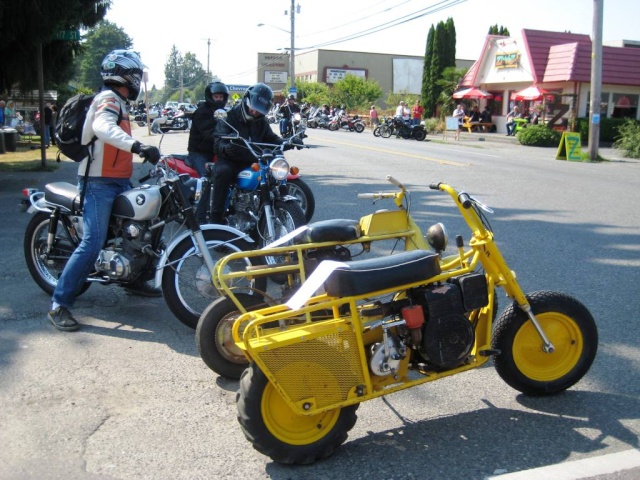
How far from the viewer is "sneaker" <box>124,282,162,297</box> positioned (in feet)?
19.0

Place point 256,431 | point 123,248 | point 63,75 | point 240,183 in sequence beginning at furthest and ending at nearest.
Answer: point 63,75 < point 240,183 < point 123,248 < point 256,431

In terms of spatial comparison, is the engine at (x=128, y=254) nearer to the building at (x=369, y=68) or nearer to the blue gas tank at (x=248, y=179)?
the blue gas tank at (x=248, y=179)

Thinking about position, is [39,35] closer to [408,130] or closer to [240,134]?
[240,134]

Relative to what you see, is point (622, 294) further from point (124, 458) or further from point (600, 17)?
point (600, 17)

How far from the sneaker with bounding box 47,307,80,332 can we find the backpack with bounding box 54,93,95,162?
1188mm

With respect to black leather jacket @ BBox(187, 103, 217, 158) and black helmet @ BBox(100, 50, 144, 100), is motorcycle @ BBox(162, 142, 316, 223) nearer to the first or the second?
black leather jacket @ BBox(187, 103, 217, 158)

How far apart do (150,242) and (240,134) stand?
2.30 m

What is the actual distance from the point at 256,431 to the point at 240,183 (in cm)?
426

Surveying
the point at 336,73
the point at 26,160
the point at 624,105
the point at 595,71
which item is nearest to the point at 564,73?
the point at 624,105

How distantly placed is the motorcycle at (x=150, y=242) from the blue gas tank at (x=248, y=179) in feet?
4.02

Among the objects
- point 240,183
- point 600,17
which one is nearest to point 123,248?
point 240,183

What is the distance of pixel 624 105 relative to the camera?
35.6 m

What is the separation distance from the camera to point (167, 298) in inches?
203

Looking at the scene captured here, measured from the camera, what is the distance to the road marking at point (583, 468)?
3.29 metres
